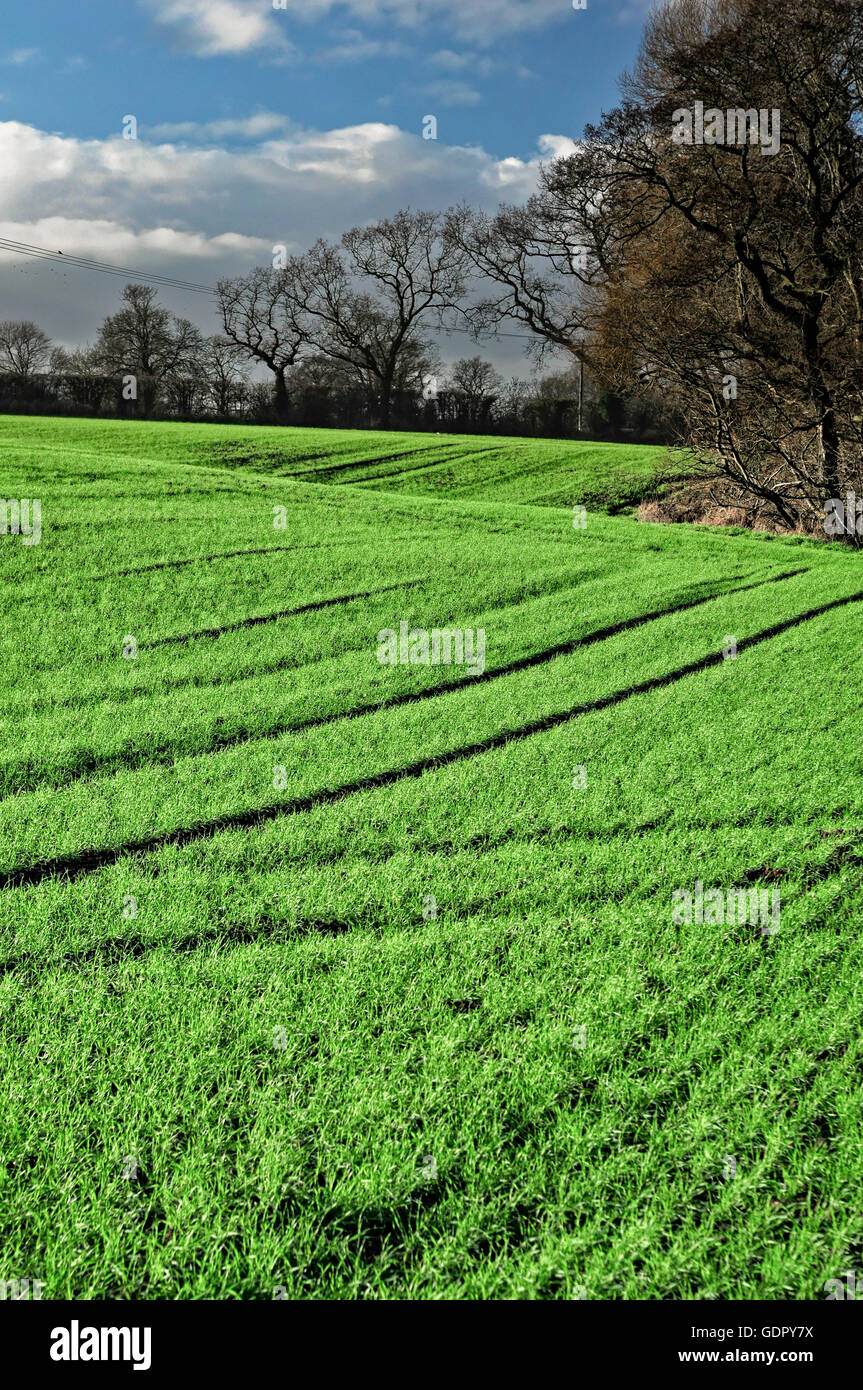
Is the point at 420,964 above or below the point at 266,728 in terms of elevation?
below

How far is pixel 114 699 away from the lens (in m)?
8.64

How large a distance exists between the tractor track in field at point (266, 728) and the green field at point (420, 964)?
1.8 inches

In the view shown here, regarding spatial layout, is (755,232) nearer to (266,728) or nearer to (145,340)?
(266,728)

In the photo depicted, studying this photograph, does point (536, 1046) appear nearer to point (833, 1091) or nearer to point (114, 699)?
point (833, 1091)

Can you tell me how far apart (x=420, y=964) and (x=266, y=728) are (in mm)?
4048

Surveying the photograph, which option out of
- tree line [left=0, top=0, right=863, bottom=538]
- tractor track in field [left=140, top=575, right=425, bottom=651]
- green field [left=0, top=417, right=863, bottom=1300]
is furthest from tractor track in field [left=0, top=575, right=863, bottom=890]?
tree line [left=0, top=0, right=863, bottom=538]

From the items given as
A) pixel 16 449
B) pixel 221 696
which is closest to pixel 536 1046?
pixel 221 696

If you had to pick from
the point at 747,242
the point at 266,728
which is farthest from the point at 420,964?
the point at 747,242

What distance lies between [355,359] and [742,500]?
45.3 metres

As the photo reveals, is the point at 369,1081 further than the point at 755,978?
No

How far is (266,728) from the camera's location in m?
8.05

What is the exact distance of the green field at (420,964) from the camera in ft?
9.86

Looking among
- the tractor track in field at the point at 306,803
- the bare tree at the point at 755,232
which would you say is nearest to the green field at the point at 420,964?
the tractor track in field at the point at 306,803
